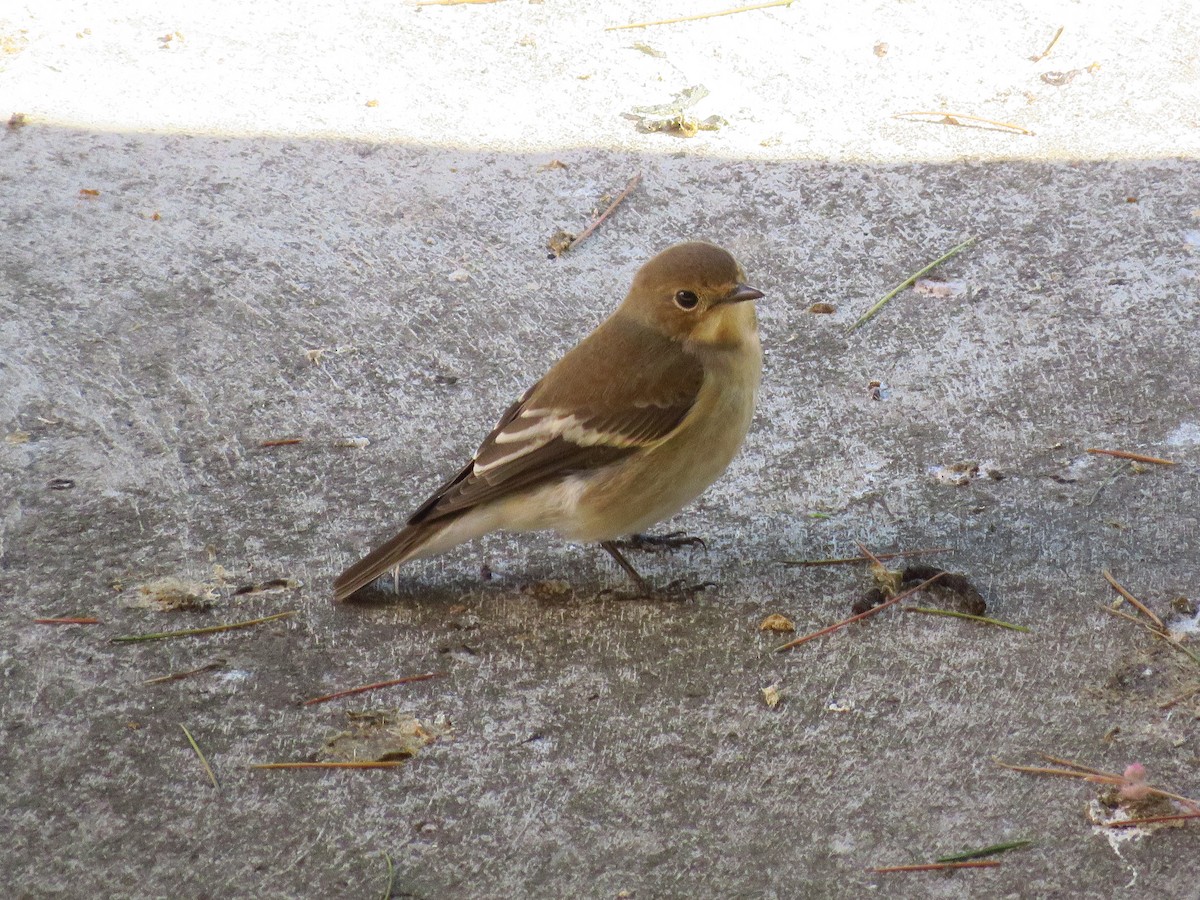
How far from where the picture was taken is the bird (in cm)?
333

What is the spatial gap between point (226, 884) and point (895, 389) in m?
2.51

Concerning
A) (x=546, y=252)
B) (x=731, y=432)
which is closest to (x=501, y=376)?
(x=546, y=252)

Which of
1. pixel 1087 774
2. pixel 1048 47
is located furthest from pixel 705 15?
pixel 1087 774

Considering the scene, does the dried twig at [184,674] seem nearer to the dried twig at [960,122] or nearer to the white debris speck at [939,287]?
the white debris speck at [939,287]

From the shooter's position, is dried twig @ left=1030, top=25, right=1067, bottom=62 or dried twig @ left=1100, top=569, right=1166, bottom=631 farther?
dried twig @ left=1030, top=25, right=1067, bottom=62

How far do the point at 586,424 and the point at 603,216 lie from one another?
1740mm

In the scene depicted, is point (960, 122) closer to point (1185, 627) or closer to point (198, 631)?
point (1185, 627)

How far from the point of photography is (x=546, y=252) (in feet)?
15.7

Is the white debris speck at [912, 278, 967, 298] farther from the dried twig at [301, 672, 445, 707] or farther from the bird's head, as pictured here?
the dried twig at [301, 672, 445, 707]

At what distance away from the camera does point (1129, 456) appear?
3795mm

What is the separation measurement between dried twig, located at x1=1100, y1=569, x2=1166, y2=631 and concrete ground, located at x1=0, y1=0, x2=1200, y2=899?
0.05m

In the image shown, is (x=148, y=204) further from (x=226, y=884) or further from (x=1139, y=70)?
(x=1139, y=70)

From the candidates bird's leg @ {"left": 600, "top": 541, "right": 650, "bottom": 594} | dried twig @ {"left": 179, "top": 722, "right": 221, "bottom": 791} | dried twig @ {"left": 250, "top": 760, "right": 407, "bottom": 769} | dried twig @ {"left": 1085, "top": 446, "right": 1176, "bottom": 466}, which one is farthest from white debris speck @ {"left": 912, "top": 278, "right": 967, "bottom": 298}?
dried twig @ {"left": 179, "top": 722, "right": 221, "bottom": 791}

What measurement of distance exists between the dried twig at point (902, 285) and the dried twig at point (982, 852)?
2.11m
